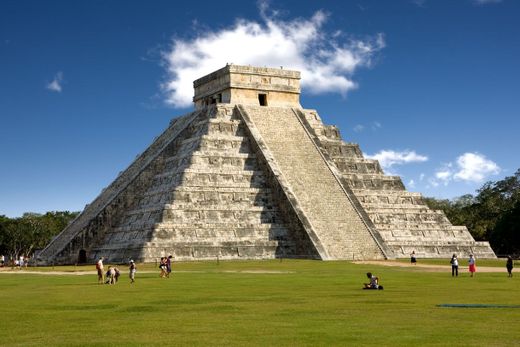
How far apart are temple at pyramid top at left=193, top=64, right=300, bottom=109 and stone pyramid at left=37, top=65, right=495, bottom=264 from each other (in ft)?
0.24

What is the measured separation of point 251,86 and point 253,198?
10.2 meters

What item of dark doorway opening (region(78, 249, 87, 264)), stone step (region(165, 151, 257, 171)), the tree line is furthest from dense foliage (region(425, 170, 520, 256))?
dark doorway opening (region(78, 249, 87, 264))

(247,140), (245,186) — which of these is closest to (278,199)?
(245,186)

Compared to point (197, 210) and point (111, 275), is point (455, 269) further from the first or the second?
point (197, 210)

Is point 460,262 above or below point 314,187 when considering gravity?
below

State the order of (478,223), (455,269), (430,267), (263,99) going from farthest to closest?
(478,223)
(263,99)
(430,267)
(455,269)

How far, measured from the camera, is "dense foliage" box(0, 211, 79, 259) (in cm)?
8806

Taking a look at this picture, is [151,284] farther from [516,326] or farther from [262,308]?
[516,326]

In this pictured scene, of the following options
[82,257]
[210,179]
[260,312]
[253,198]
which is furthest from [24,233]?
[260,312]

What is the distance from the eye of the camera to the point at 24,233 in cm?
8888

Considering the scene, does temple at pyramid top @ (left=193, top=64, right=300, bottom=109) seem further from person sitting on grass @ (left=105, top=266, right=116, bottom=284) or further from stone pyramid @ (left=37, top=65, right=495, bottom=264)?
person sitting on grass @ (left=105, top=266, right=116, bottom=284)

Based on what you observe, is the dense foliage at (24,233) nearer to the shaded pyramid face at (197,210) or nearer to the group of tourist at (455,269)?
the shaded pyramid face at (197,210)

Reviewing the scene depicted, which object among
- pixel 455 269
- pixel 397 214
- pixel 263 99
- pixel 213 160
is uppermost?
pixel 263 99

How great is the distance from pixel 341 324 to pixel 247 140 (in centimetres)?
3627
